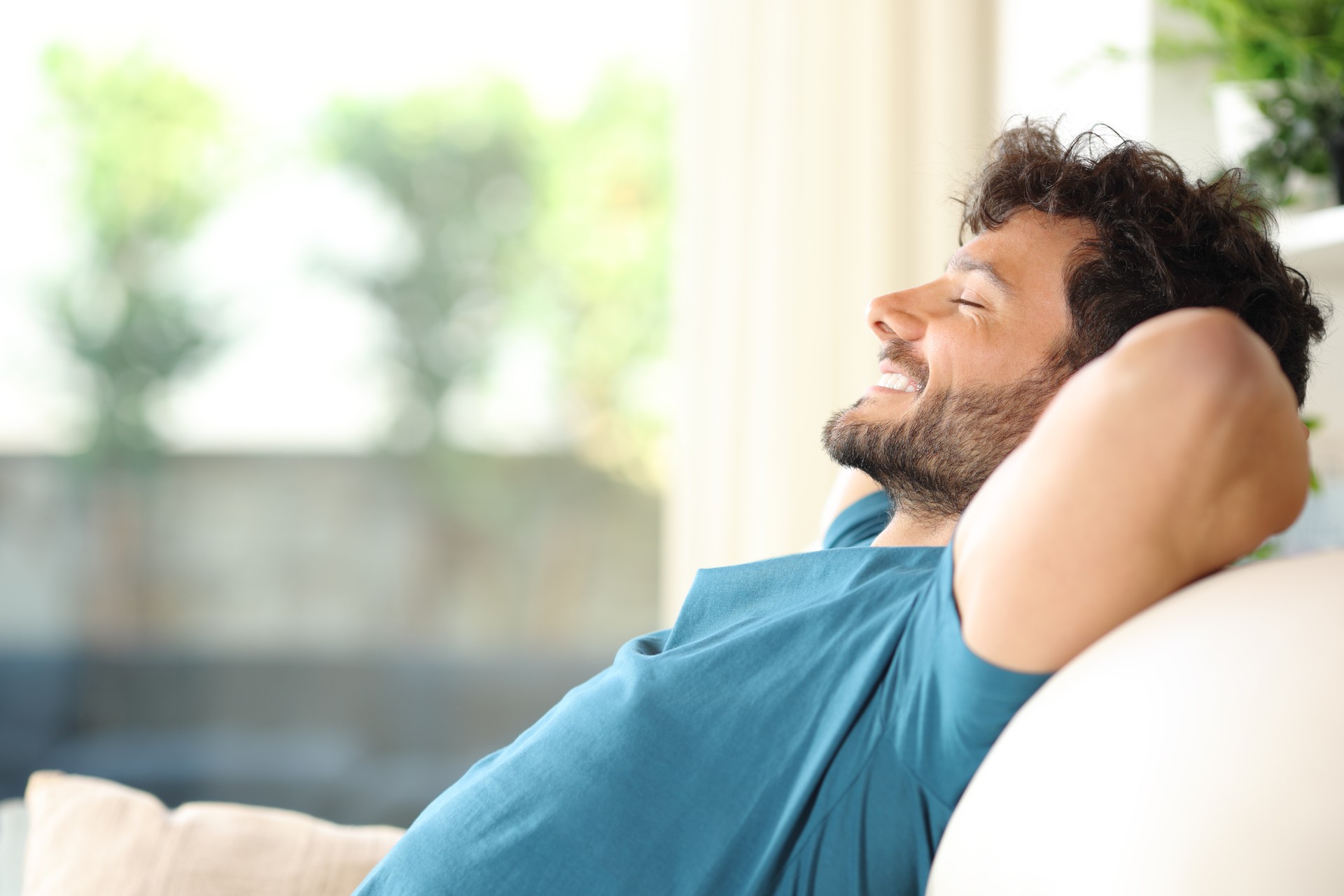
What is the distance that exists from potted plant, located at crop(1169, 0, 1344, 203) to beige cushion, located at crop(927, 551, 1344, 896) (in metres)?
1.07

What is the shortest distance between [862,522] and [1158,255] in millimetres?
397

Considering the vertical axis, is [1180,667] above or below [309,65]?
below

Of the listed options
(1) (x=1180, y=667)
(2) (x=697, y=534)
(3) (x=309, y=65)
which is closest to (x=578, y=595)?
(2) (x=697, y=534)

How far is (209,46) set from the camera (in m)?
2.75

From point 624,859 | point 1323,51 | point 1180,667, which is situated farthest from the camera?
point 1323,51

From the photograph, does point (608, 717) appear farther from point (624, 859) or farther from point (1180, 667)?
point (1180, 667)

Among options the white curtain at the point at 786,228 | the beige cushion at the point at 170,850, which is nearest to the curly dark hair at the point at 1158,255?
the beige cushion at the point at 170,850

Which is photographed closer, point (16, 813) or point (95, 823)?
point (95, 823)

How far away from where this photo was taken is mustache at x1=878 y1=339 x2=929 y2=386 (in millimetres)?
983

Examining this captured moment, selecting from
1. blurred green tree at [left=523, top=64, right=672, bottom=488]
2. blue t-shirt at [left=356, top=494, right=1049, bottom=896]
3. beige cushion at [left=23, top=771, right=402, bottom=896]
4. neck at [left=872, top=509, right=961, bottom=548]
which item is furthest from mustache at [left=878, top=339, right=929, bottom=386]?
blurred green tree at [left=523, top=64, right=672, bottom=488]

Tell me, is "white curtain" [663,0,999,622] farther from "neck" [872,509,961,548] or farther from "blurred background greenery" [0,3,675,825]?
"neck" [872,509,961,548]

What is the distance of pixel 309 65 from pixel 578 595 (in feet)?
4.73

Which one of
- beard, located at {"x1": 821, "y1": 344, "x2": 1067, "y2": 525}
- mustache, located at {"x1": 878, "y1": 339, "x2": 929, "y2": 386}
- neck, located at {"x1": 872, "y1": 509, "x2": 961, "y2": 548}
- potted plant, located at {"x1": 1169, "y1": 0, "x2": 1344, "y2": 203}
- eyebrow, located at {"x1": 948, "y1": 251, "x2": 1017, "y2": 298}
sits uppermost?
potted plant, located at {"x1": 1169, "y1": 0, "x2": 1344, "y2": 203}

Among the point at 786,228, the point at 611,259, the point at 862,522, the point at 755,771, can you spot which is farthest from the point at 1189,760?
the point at 611,259
